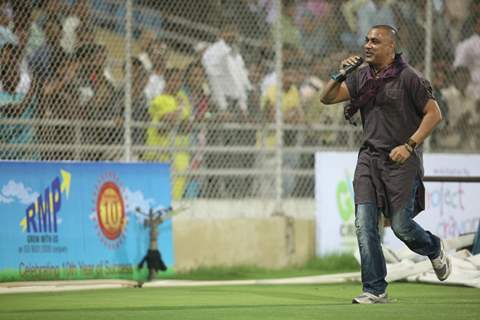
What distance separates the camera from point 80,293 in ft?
35.8

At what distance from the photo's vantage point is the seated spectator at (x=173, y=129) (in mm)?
13477

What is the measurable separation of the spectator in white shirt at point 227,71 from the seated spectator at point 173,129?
45 cm

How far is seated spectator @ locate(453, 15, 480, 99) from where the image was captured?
641 inches

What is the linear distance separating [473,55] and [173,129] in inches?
205

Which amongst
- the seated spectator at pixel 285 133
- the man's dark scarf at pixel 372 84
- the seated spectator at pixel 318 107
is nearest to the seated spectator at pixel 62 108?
the seated spectator at pixel 285 133

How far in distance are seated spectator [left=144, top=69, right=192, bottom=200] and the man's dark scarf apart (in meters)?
4.69

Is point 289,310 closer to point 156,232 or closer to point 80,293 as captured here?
point 80,293

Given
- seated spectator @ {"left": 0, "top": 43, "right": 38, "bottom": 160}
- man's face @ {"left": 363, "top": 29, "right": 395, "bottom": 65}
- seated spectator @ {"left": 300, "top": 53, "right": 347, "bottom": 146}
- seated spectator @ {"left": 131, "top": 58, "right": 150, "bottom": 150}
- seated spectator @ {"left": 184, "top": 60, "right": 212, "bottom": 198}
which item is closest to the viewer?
man's face @ {"left": 363, "top": 29, "right": 395, "bottom": 65}

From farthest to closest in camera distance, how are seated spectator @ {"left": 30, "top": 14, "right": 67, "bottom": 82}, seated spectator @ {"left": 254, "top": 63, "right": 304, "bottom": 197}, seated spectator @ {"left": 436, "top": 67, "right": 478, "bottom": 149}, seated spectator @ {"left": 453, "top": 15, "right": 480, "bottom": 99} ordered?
seated spectator @ {"left": 453, "top": 15, "right": 480, "bottom": 99}
seated spectator @ {"left": 436, "top": 67, "right": 478, "bottom": 149}
seated spectator @ {"left": 254, "top": 63, "right": 304, "bottom": 197}
seated spectator @ {"left": 30, "top": 14, "right": 67, "bottom": 82}

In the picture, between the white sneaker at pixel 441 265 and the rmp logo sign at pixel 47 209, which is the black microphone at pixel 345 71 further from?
the rmp logo sign at pixel 47 209

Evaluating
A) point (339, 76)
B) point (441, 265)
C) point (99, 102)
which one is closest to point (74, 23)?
point (99, 102)

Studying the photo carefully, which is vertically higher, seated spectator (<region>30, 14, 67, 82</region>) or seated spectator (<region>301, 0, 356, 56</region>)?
seated spectator (<region>301, 0, 356, 56</region>)

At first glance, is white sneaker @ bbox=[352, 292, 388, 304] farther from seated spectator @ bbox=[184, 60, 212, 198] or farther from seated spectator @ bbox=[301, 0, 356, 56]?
seated spectator @ bbox=[301, 0, 356, 56]

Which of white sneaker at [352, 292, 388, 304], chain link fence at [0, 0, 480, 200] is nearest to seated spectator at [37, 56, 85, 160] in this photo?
chain link fence at [0, 0, 480, 200]
